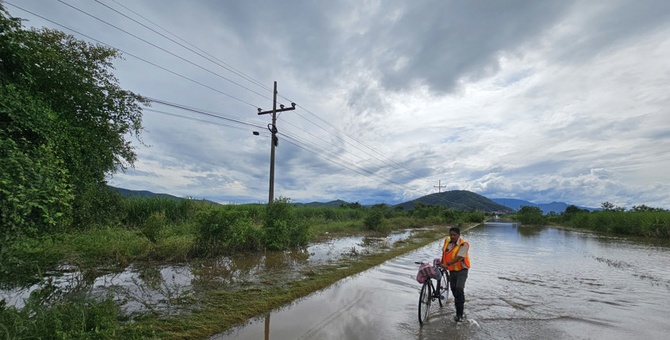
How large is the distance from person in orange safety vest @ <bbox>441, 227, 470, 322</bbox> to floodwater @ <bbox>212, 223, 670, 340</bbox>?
0.47 m

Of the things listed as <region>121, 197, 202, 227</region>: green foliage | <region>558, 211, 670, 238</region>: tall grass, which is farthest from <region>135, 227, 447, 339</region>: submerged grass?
<region>558, 211, 670, 238</region>: tall grass

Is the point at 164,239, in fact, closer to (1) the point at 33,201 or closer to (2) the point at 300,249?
(2) the point at 300,249

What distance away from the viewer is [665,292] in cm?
1048

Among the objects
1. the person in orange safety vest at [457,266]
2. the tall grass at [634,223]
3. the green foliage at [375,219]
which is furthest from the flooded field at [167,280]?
the tall grass at [634,223]

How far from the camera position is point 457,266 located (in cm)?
686

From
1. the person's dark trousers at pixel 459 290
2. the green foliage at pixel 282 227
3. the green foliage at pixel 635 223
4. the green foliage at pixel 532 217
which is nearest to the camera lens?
the person's dark trousers at pixel 459 290

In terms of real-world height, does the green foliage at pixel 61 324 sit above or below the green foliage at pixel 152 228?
below

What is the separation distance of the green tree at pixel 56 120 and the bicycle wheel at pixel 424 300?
6.63 meters

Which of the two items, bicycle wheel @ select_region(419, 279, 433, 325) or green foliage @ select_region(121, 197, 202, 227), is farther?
green foliage @ select_region(121, 197, 202, 227)

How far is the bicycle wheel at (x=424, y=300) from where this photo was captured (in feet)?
21.6

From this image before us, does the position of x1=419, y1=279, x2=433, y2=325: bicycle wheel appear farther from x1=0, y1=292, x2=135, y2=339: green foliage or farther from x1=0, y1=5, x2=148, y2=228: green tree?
x1=0, y1=5, x2=148, y2=228: green tree

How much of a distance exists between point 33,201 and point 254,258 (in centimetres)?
1011

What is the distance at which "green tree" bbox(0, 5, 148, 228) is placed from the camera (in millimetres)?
4105

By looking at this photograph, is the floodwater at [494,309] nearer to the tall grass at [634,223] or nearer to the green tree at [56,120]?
the green tree at [56,120]
